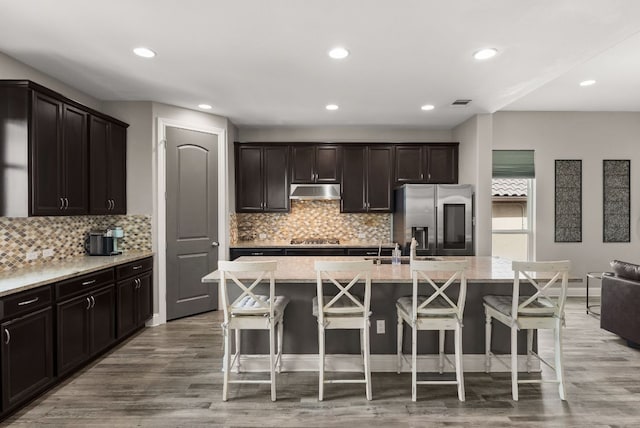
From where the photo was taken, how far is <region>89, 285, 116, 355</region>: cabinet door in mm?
3461

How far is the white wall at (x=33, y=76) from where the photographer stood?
3.29 m

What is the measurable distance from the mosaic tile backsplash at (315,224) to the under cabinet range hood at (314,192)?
39 cm

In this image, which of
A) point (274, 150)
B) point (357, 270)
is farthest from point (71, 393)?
point (274, 150)

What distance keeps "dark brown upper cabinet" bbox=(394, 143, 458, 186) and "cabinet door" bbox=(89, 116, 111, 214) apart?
158 inches

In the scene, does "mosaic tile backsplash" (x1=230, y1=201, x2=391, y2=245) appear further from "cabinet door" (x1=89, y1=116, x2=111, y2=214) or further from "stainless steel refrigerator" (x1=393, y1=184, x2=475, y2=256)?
"cabinet door" (x1=89, y1=116, x2=111, y2=214)

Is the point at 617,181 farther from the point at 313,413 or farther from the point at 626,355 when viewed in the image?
the point at 313,413

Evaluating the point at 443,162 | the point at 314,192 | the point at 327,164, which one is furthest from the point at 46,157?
the point at 443,162

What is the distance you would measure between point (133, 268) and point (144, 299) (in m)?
0.47

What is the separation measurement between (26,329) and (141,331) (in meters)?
1.89

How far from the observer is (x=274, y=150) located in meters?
5.96

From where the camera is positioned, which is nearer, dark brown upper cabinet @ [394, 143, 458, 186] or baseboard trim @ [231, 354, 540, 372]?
baseboard trim @ [231, 354, 540, 372]

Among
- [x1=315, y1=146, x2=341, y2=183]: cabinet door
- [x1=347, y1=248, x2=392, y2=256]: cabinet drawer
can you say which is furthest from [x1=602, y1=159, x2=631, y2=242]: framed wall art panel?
[x1=315, y1=146, x2=341, y2=183]: cabinet door

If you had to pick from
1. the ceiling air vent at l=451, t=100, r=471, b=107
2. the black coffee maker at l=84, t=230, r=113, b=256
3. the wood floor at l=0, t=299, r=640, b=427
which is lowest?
the wood floor at l=0, t=299, r=640, b=427

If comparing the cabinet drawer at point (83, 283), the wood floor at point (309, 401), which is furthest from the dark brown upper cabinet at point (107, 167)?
the wood floor at point (309, 401)
